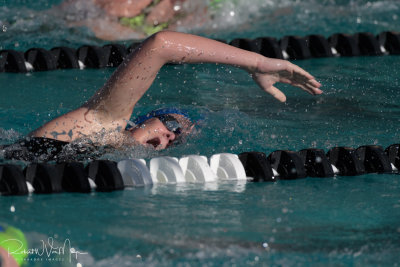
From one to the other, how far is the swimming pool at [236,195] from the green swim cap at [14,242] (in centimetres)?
2

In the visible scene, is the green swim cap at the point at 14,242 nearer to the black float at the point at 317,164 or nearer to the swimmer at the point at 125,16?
the black float at the point at 317,164

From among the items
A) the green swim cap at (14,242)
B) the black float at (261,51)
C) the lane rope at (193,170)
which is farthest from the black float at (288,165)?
the black float at (261,51)

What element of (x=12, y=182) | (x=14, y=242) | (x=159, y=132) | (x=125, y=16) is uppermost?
(x=125, y=16)

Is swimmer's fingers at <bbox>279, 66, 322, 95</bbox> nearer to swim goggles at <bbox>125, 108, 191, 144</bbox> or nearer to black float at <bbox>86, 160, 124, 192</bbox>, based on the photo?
swim goggles at <bbox>125, 108, 191, 144</bbox>

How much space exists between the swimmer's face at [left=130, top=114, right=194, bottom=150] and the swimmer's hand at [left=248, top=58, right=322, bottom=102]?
45cm

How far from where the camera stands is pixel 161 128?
2.42 metres

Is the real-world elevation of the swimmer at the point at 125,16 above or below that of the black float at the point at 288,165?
above

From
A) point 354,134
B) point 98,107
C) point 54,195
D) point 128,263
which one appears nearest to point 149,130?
point 98,107

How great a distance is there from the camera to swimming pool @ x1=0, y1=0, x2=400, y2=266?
1.68 meters

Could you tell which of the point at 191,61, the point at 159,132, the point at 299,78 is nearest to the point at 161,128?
the point at 159,132

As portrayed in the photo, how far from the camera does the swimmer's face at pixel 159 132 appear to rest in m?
Answer: 2.39

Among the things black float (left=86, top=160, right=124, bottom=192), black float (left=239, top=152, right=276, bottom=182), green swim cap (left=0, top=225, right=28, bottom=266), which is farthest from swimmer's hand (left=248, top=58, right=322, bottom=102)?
green swim cap (left=0, top=225, right=28, bottom=266)

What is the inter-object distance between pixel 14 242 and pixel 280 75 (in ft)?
3.54

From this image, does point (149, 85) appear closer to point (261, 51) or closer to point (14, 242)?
point (14, 242)
